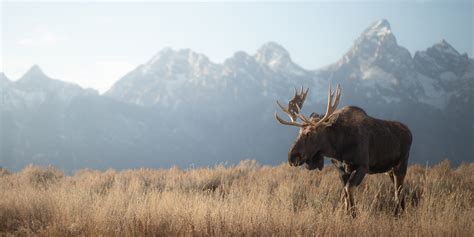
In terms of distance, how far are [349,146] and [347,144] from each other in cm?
4

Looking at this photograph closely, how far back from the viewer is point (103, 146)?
574ft

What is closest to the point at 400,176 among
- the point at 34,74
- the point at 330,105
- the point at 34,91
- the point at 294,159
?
the point at 330,105

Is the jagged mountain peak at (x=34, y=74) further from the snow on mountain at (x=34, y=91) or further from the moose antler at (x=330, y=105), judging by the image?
the moose antler at (x=330, y=105)

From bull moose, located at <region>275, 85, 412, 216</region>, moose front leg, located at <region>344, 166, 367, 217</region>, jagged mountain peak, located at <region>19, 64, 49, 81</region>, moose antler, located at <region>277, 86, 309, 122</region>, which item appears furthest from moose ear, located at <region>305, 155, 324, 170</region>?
jagged mountain peak, located at <region>19, 64, 49, 81</region>

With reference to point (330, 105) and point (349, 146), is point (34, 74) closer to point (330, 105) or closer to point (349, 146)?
point (330, 105)

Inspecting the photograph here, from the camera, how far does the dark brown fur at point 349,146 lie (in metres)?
5.86

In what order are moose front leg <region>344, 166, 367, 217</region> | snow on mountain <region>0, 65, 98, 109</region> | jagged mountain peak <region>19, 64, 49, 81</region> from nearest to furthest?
moose front leg <region>344, 166, 367, 217</region>
snow on mountain <region>0, 65, 98, 109</region>
jagged mountain peak <region>19, 64, 49, 81</region>

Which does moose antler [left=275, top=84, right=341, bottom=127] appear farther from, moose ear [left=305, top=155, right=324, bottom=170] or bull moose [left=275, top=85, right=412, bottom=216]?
moose ear [left=305, top=155, right=324, bottom=170]

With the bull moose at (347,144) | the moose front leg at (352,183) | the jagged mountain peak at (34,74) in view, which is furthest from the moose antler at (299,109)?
the jagged mountain peak at (34,74)

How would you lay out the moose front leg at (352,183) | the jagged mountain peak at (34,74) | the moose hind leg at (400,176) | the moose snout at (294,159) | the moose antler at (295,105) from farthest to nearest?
the jagged mountain peak at (34,74)
the moose hind leg at (400,176)
the moose antler at (295,105)
the moose front leg at (352,183)
the moose snout at (294,159)

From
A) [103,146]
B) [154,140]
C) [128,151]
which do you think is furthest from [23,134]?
[154,140]

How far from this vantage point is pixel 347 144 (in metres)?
6.06

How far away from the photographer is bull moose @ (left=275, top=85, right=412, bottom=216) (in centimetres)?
587

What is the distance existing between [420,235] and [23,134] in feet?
588
